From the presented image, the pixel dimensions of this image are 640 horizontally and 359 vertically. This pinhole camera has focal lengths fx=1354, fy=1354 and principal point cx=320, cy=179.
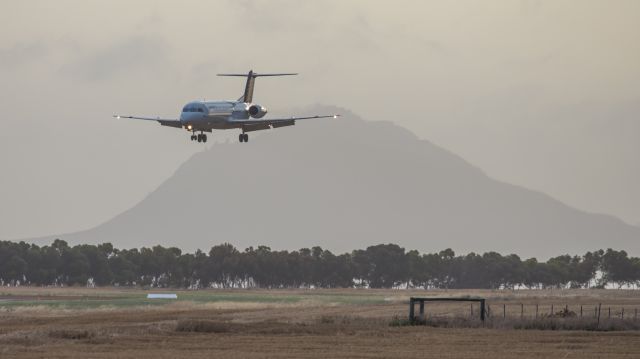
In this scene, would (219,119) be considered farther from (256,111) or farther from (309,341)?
(309,341)

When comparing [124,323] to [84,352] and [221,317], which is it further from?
[84,352]

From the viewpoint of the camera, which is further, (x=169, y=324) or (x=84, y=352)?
(x=169, y=324)

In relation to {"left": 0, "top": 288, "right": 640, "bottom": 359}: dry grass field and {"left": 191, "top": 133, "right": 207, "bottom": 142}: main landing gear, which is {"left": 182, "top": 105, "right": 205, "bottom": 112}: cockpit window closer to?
{"left": 191, "top": 133, "right": 207, "bottom": 142}: main landing gear

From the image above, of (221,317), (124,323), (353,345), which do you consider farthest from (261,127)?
(353,345)

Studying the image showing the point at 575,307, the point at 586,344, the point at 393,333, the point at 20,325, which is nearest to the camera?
the point at 586,344

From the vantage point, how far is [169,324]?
2872 inches

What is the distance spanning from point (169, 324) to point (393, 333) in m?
13.9

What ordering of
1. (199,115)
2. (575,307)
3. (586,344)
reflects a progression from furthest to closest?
(199,115), (575,307), (586,344)

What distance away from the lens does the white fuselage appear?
10800 cm

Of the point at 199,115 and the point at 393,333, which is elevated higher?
the point at 199,115

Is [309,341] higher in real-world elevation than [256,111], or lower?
lower

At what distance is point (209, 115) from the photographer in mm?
108438

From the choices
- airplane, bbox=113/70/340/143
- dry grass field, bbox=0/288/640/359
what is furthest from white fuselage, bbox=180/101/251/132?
dry grass field, bbox=0/288/640/359

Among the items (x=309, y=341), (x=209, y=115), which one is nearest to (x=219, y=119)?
(x=209, y=115)
